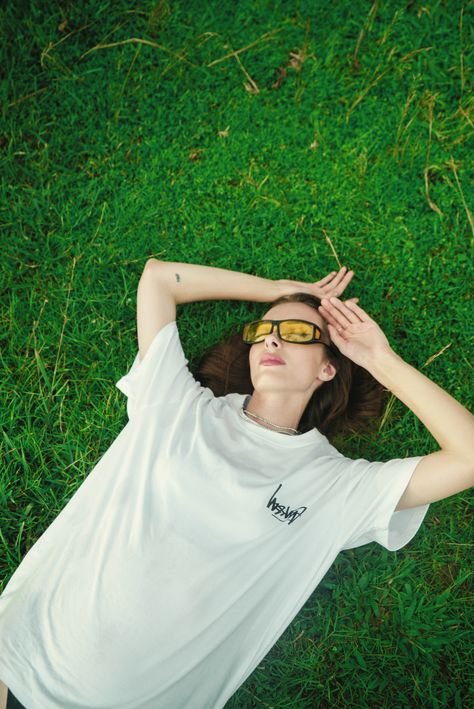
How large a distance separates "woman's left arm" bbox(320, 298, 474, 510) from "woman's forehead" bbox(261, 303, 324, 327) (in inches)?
4.6

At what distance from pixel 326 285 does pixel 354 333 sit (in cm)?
64

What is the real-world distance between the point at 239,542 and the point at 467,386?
236 centimetres

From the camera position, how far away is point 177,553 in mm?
3084

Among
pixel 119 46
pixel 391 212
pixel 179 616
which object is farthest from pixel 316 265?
pixel 179 616

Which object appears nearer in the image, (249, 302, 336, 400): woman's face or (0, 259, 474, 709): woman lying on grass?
(0, 259, 474, 709): woman lying on grass

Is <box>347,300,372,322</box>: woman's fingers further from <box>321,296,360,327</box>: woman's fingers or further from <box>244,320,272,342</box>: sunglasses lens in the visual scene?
<box>244,320,272,342</box>: sunglasses lens

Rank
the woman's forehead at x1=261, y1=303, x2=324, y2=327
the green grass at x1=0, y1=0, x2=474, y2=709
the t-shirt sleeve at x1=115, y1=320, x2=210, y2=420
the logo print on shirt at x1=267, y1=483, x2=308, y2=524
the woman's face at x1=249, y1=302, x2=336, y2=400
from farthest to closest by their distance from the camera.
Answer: the green grass at x1=0, y1=0, x2=474, y2=709
the woman's forehead at x1=261, y1=303, x2=324, y2=327
the woman's face at x1=249, y1=302, x2=336, y2=400
the t-shirt sleeve at x1=115, y1=320, x2=210, y2=420
the logo print on shirt at x1=267, y1=483, x2=308, y2=524

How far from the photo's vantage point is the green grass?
4289mm

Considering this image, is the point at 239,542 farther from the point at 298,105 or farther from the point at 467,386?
the point at 298,105

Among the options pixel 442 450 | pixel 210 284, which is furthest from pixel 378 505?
pixel 210 284

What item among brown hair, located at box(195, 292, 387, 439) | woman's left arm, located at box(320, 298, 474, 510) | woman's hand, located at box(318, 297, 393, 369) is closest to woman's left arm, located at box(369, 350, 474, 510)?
woman's left arm, located at box(320, 298, 474, 510)

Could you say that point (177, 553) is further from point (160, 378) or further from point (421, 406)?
point (421, 406)

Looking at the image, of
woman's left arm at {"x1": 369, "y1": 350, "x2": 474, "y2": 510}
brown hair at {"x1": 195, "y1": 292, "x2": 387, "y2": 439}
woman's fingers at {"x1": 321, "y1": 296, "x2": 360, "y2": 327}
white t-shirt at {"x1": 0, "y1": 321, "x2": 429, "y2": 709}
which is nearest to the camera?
white t-shirt at {"x1": 0, "y1": 321, "x2": 429, "y2": 709}

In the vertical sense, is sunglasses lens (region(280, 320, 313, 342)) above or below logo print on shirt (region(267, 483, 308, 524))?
above
